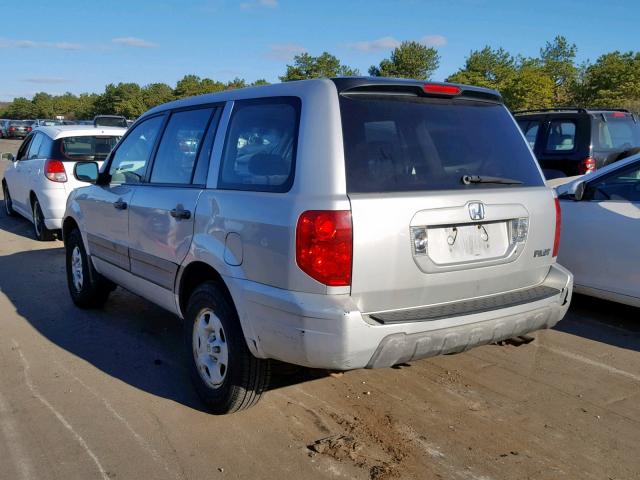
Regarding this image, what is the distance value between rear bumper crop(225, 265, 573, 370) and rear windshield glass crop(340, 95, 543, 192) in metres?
0.62

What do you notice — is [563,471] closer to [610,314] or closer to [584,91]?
[610,314]

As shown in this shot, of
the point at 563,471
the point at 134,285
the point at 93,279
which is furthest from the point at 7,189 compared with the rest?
the point at 563,471

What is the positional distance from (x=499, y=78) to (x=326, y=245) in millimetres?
62471

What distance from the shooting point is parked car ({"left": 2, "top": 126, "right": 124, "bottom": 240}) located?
888 centimetres

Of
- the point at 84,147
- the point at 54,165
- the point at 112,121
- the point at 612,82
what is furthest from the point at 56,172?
the point at 612,82

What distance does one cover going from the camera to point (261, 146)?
133 inches

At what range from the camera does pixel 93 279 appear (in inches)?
218

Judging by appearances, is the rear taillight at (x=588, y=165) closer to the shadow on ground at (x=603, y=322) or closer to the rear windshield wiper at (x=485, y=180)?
the shadow on ground at (x=603, y=322)

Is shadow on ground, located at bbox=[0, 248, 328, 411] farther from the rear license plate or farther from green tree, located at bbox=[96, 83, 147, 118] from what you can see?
green tree, located at bbox=[96, 83, 147, 118]

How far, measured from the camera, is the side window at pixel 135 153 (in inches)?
182

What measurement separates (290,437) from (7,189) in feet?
34.7

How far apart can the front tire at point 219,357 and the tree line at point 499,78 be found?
33424mm

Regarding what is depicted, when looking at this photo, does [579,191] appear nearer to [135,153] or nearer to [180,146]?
[180,146]

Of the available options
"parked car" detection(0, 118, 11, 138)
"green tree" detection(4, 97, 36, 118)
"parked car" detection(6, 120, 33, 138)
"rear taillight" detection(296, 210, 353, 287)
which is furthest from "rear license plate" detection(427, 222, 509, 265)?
"green tree" detection(4, 97, 36, 118)
